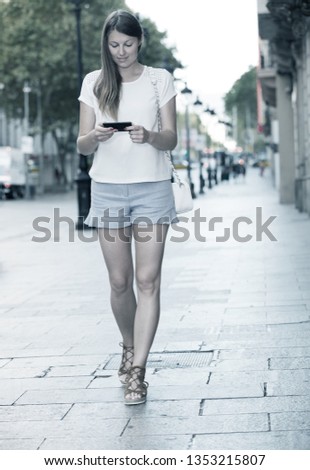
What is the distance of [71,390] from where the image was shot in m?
6.28

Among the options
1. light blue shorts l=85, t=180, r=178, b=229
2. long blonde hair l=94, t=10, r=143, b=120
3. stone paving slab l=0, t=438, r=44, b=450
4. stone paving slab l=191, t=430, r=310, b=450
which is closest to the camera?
stone paving slab l=191, t=430, r=310, b=450

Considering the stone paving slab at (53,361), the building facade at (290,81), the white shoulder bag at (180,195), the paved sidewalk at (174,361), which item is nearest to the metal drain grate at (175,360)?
the paved sidewalk at (174,361)

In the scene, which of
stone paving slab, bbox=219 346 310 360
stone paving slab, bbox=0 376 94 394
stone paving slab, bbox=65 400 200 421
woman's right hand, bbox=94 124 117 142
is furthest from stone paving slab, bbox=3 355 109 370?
woman's right hand, bbox=94 124 117 142

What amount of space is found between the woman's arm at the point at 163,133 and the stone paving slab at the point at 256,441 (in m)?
1.53

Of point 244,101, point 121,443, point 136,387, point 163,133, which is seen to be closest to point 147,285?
point 136,387

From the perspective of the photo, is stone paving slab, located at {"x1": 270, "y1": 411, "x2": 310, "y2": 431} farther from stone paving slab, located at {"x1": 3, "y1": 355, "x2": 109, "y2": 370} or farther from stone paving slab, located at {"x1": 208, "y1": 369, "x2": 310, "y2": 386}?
stone paving slab, located at {"x1": 3, "y1": 355, "x2": 109, "y2": 370}

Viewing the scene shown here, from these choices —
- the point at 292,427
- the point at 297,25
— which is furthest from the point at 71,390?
the point at 297,25

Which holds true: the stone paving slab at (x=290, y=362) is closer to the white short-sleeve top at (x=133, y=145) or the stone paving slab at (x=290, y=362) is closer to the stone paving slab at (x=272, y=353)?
the stone paving slab at (x=272, y=353)

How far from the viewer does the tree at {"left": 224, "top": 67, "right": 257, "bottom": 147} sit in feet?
557

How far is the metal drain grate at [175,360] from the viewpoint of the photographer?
6969mm

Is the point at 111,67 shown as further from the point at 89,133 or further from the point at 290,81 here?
the point at 290,81

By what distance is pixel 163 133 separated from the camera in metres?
5.89
